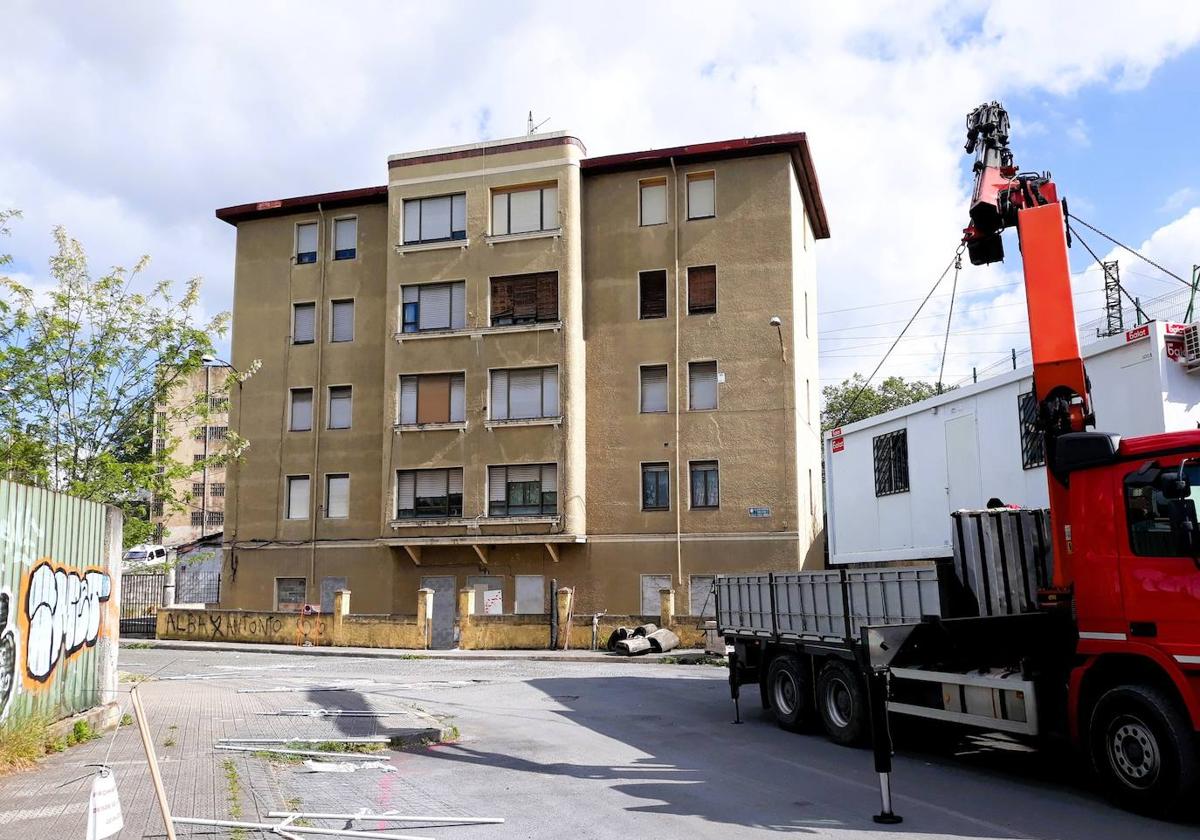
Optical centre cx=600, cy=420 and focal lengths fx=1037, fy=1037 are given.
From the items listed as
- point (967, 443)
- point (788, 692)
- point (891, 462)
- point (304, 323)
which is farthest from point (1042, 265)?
point (304, 323)

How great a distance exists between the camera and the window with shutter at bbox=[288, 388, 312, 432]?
120ft

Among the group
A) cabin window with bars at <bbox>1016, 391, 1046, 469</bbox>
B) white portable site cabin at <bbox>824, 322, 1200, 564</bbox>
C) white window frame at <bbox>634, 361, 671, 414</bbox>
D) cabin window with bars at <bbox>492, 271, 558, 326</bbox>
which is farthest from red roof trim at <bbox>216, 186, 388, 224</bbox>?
cabin window with bars at <bbox>1016, 391, 1046, 469</bbox>

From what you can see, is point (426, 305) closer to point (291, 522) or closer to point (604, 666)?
point (291, 522)

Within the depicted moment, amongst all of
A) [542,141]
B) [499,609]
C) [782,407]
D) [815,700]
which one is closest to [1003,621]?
[815,700]

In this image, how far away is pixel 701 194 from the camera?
33562 mm

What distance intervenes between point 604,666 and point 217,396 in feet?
35.3

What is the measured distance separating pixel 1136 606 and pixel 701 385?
2432 cm

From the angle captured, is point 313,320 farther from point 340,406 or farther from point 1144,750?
point 1144,750

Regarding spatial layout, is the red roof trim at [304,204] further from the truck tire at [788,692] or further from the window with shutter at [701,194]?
the truck tire at [788,692]

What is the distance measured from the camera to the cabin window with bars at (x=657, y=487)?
3259 centimetres

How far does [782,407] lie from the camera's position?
31.7m

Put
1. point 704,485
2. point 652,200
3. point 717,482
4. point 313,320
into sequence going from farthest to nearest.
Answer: point 313,320 → point 652,200 → point 704,485 → point 717,482

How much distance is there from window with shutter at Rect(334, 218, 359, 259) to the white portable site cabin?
20.8 meters

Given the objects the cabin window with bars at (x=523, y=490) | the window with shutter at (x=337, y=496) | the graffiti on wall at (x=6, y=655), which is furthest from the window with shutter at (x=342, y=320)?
the graffiti on wall at (x=6, y=655)
